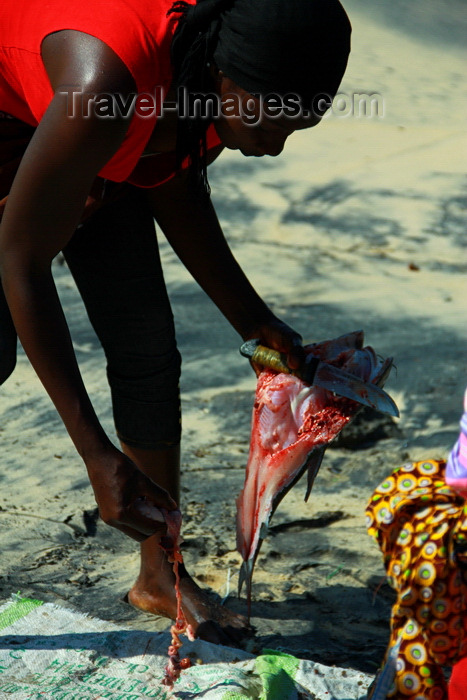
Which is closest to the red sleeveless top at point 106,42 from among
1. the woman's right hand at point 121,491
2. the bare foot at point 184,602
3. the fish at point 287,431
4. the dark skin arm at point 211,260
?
the dark skin arm at point 211,260

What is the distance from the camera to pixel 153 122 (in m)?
1.82

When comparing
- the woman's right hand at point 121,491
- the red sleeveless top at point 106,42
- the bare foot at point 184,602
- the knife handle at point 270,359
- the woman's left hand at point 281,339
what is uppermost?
the red sleeveless top at point 106,42

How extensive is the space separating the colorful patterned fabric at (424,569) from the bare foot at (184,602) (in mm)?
722

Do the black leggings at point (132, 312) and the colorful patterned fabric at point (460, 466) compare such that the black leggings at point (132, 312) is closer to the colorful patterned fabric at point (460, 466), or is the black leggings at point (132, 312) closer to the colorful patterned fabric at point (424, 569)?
the colorful patterned fabric at point (424, 569)

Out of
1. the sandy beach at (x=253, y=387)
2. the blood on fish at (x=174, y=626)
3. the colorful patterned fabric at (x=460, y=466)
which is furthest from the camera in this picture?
the sandy beach at (x=253, y=387)

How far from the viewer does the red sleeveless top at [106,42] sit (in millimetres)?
1712

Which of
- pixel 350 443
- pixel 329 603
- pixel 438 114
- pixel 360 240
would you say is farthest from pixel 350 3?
pixel 329 603

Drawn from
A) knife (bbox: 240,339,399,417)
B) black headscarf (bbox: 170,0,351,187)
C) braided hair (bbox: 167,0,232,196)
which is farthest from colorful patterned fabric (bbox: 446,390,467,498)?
braided hair (bbox: 167,0,232,196)

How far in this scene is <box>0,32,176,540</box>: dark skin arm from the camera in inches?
65.6

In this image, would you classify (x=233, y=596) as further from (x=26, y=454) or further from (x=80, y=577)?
(x=26, y=454)

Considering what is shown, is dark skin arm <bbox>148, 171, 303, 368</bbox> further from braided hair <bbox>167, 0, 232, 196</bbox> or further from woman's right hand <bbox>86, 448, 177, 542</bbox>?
woman's right hand <bbox>86, 448, 177, 542</bbox>

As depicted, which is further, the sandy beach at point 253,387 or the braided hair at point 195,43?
the sandy beach at point 253,387

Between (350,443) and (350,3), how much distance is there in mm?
9482

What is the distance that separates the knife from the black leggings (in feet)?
0.84
